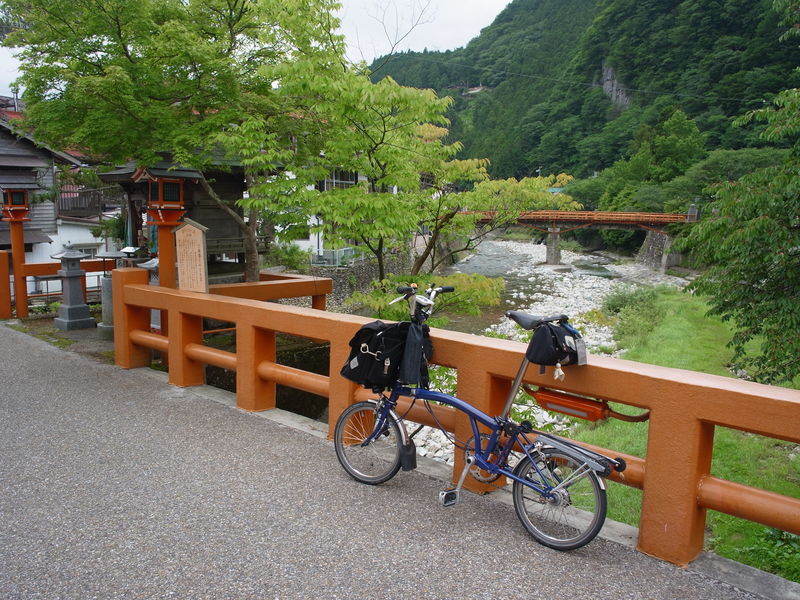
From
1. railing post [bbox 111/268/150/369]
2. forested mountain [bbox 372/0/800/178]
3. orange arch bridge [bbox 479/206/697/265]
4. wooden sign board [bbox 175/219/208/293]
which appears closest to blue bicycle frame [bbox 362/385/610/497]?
wooden sign board [bbox 175/219/208/293]

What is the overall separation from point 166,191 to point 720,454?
29.6 ft

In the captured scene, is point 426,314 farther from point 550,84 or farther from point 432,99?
point 550,84

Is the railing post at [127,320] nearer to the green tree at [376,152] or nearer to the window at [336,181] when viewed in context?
the green tree at [376,152]

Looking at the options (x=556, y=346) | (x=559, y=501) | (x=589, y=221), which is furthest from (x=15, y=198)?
(x=589, y=221)

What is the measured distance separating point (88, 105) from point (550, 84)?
93458 millimetres

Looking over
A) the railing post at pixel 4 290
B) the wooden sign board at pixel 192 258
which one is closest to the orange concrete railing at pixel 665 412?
the wooden sign board at pixel 192 258

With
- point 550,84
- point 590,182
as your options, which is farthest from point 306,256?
point 550,84

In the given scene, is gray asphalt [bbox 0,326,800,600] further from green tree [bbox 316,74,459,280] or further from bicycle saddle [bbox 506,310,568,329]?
green tree [bbox 316,74,459,280]

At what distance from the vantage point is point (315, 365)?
32.3 ft

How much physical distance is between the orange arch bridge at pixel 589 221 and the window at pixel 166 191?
35.3m

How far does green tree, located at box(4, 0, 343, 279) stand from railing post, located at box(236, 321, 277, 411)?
9.27 feet

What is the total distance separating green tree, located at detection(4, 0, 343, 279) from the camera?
7988 mm

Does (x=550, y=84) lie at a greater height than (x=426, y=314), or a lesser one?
greater

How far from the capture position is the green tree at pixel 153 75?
7988 millimetres
